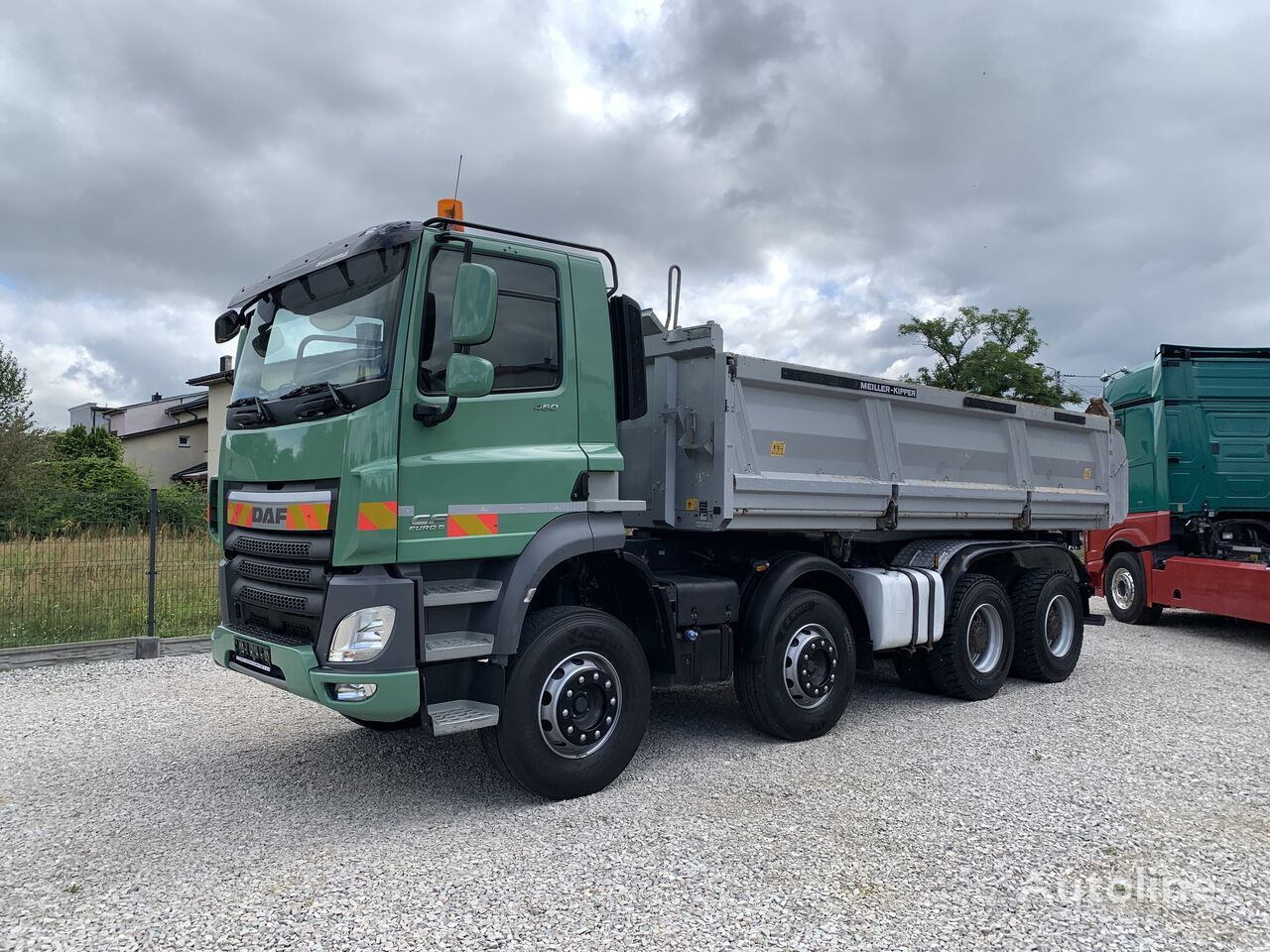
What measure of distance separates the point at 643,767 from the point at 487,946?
2086mm

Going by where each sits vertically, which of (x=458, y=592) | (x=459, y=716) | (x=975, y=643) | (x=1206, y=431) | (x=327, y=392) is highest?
(x=1206, y=431)

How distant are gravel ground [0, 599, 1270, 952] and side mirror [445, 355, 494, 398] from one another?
203 centimetres

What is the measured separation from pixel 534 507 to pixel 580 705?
1.04 metres

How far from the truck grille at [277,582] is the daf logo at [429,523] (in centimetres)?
35

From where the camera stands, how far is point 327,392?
4.20m

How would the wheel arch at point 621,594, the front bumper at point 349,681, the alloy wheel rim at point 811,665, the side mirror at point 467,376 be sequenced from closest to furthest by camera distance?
the front bumper at point 349,681, the side mirror at point 467,376, the wheel arch at point 621,594, the alloy wheel rim at point 811,665

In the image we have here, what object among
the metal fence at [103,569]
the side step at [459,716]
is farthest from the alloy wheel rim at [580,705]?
the metal fence at [103,569]

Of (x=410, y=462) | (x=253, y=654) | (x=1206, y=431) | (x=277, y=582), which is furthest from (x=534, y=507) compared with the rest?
(x=1206, y=431)

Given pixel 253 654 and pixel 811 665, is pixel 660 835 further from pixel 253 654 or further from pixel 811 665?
pixel 253 654

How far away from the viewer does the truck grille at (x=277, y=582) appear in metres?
4.12

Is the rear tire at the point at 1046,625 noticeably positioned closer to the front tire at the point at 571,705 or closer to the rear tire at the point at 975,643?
the rear tire at the point at 975,643

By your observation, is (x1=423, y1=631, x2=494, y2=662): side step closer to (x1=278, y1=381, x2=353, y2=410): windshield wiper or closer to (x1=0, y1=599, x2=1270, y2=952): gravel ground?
(x1=0, y1=599, x2=1270, y2=952): gravel ground

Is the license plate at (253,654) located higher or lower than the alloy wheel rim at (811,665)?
higher

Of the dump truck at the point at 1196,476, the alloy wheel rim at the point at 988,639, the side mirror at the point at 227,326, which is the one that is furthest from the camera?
the dump truck at the point at 1196,476
